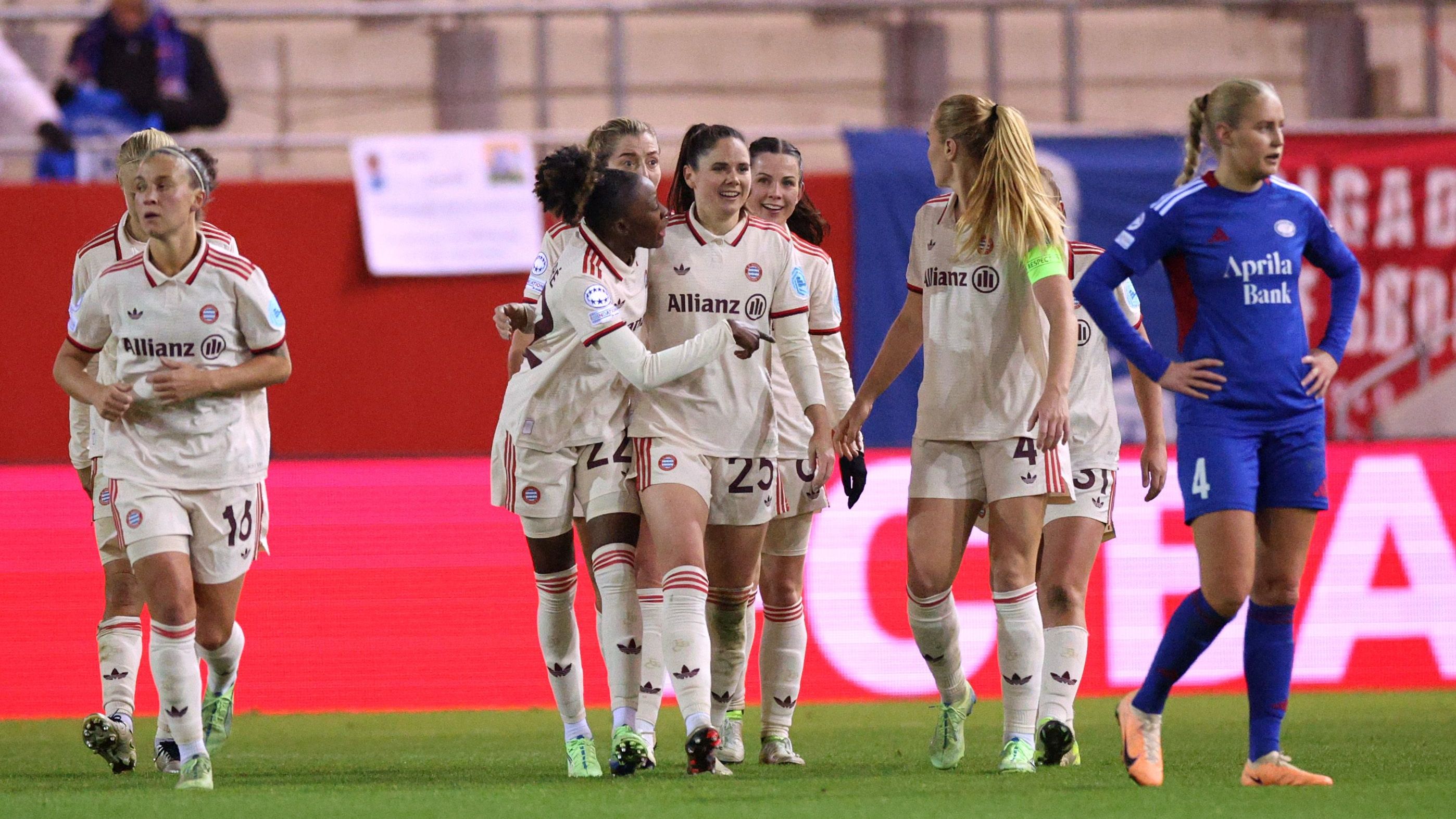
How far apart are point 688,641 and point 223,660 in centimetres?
192

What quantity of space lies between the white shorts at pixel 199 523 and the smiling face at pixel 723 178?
178cm

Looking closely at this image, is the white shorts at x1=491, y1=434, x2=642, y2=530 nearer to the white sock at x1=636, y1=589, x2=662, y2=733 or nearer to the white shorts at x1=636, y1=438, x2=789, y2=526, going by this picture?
the white shorts at x1=636, y1=438, x2=789, y2=526

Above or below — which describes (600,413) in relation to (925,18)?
below

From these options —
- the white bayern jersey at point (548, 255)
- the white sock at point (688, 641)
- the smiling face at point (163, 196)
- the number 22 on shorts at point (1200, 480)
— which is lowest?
the white sock at point (688, 641)

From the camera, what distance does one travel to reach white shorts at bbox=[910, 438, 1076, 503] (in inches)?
234

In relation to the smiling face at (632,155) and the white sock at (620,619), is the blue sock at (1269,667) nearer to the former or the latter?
the white sock at (620,619)

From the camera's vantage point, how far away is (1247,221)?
5375 millimetres

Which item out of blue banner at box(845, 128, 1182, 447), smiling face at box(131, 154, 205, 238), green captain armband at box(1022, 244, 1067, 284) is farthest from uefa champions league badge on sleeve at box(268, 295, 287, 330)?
blue banner at box(845, 128, 1182, 447)

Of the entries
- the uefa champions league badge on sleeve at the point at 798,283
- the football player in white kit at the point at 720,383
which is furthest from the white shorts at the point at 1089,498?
the uefa champions league badge on sleeve at the point at 798,283

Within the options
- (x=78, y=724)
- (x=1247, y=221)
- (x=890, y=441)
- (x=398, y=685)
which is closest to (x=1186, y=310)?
(x=1247, y=221)

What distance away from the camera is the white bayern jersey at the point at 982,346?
5996 mm

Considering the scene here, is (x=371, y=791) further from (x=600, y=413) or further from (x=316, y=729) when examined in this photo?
(x=316, y=729)

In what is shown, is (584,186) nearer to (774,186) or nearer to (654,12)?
(774,186)

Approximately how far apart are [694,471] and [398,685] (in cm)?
361
